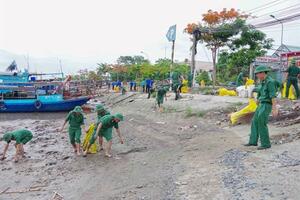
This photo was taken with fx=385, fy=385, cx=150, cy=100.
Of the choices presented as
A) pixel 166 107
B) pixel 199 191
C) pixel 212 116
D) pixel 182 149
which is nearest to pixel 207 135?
pixel 182 149

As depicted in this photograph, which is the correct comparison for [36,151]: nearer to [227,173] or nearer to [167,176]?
[167,176]

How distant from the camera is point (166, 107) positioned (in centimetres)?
1958

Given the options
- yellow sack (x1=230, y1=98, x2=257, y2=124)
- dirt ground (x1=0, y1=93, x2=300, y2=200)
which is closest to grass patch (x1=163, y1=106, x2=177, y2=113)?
dirt ground (x1=0, y1=93, x2=300, y2=200)

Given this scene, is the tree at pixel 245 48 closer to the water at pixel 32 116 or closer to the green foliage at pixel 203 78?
the green foliage at pixel 203 78

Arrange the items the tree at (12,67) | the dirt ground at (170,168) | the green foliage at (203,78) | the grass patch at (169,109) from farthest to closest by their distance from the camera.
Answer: the green foliage at (203,78) → the tree at (12,67) → the grass patch at (169,109) → the dirt ground at (170,168)

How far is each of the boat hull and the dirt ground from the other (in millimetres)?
14058

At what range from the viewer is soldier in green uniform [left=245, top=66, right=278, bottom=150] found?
7.81 meters

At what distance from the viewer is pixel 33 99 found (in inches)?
1132

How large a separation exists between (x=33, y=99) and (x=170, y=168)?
73.5 ft

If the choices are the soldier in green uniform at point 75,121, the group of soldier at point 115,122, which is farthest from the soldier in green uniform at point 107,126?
the soldier in green uniform at point 75,121

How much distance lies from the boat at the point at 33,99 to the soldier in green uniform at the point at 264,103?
22.3 meters

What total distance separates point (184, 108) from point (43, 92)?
14.7m

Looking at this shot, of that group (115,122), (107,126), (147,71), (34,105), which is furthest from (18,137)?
(147,71)

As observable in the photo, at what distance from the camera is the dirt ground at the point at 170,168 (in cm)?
639
